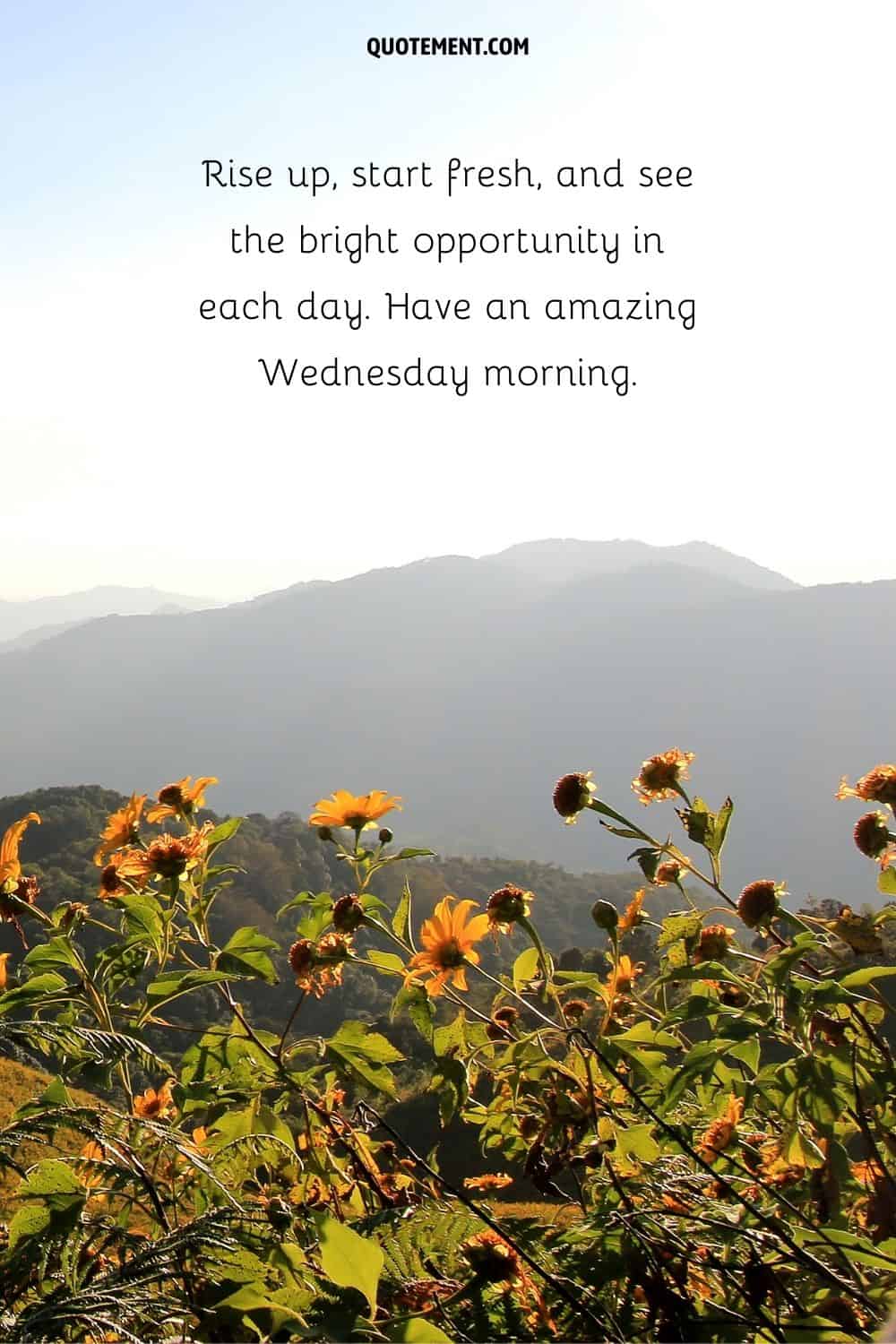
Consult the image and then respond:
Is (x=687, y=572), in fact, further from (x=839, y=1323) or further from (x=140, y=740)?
(x=839, y=1323)

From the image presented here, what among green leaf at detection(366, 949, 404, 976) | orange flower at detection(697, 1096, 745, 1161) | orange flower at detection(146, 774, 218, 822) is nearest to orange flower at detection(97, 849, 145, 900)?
orange flower at detection(146, 774, 218, 822)

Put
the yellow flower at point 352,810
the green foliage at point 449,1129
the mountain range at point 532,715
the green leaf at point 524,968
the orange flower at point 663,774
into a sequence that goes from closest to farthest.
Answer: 1. the green foliage at point 449,1129
2. the green leaf at point 524,968
3. the orange flower at point 663,774
4. the yellow flower at point 352,810
5. the mountain range at point 532,715

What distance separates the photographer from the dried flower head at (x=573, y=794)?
1.48 meters

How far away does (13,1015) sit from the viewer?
1.31 metres

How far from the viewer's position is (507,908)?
4.65ft

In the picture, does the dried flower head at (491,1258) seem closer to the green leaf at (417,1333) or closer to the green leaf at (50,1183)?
the green leaf at (417,1333)

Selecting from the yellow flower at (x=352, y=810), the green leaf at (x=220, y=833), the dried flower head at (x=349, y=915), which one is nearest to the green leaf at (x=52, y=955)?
the green leaf at (x=220, y=833)

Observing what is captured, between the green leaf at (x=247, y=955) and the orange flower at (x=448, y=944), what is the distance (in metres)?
0.19

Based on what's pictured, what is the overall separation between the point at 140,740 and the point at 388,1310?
175341mm

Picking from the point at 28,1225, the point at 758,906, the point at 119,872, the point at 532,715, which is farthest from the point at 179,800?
the point at 532,715

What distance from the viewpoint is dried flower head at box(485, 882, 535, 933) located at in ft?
4.59

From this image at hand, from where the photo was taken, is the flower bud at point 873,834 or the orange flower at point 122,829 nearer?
the flower bud at point 873,834

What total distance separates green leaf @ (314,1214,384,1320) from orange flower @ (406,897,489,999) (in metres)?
0.56

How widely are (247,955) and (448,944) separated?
0.26 metres
